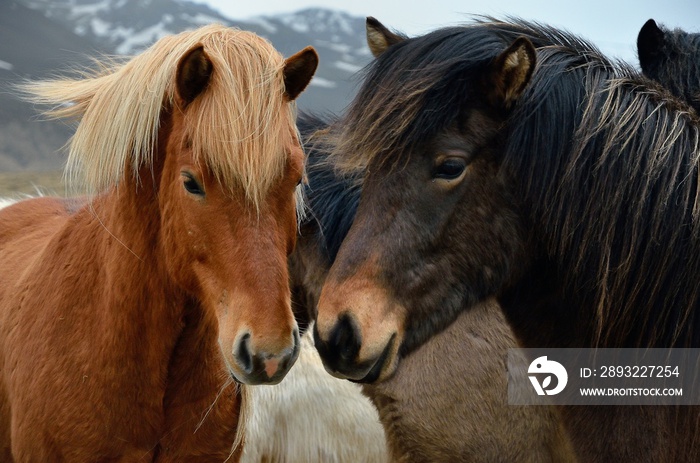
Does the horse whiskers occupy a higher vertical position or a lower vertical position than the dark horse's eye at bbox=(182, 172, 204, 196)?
lower

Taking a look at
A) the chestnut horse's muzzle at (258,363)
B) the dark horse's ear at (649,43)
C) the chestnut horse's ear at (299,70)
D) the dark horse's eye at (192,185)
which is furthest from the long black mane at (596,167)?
the dark horse's ear at (649,43)

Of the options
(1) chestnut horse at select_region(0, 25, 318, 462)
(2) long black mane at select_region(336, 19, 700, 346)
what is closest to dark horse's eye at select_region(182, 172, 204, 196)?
(1) chestnut horse at select_region(0, 25, 318, 462)

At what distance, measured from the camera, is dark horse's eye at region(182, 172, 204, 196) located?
234cm

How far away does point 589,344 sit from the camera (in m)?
2.49

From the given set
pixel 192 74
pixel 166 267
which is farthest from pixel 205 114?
pixel 166 267

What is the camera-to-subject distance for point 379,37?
287 centimetres

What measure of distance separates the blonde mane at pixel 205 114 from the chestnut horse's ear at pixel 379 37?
0.46 meters

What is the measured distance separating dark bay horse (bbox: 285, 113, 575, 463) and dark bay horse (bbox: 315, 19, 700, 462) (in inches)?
35.8

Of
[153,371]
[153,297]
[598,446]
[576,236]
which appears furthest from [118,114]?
[598,446]

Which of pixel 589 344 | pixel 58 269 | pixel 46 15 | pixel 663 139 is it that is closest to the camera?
pixel 663 139

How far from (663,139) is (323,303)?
1.21 m

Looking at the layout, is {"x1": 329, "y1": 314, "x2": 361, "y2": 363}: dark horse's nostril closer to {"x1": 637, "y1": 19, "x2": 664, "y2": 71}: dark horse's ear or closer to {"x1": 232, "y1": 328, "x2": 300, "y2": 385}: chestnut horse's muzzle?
{"x1": 232, "y1": 328, "x2": 300, "y2": 385}: chestnut horse's muzzle

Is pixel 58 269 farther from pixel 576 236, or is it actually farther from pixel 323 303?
pixel 576 236

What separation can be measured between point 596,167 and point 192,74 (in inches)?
53.3
